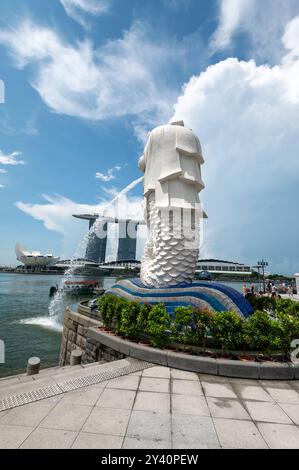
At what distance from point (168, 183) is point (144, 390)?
28.8 ft

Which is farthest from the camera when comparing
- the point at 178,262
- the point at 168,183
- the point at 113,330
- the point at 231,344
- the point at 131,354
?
the point at 168,183

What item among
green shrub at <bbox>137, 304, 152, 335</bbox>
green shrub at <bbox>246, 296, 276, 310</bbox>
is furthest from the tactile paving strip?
green shrub at <bbox>246, 296, 276, 310</bbox>

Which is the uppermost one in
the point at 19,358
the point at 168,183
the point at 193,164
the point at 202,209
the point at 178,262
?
the point at 193,164

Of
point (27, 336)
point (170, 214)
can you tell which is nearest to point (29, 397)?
point (170, 214)

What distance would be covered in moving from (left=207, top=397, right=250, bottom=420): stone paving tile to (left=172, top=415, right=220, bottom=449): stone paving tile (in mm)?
290

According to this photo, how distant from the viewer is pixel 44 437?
331 cm

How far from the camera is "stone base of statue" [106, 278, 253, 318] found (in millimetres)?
8562

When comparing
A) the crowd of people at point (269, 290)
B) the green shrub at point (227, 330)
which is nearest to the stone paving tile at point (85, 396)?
the green shrub at point (227, 330)

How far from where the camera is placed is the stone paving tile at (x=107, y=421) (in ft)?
11.4

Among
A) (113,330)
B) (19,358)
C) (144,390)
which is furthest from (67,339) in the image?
(144,390)

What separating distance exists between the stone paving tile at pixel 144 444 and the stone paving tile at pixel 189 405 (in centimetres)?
78

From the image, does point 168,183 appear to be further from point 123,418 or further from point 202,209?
point 123,418

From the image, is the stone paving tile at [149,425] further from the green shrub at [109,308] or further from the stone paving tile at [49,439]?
the green shrub at [109,308]

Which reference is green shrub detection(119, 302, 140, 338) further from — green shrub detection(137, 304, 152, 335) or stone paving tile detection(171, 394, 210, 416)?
stone paving tile detection(171, 394, 210, 416)
